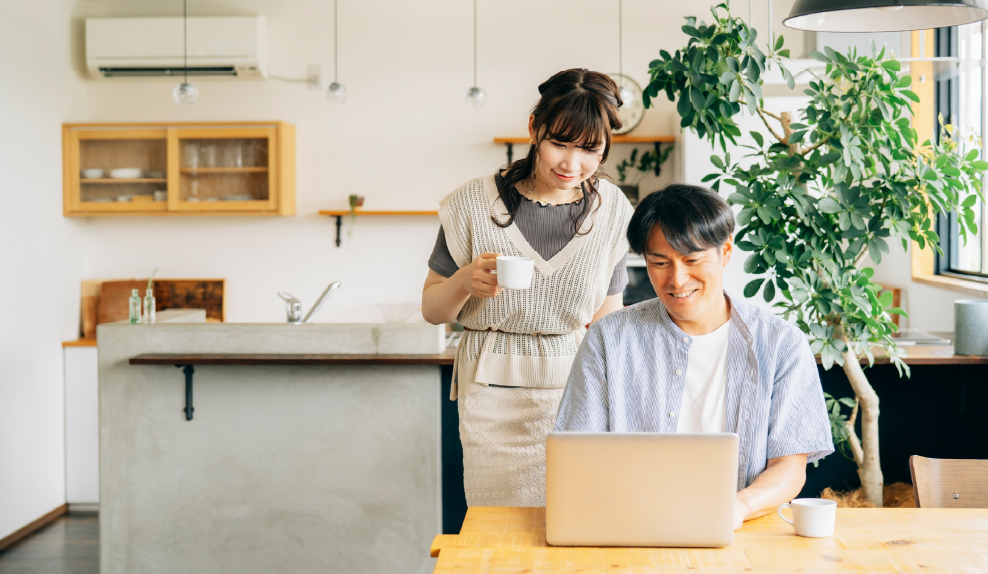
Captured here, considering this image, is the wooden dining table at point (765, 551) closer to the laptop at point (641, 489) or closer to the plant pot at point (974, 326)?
the laptop at point (641, 489)

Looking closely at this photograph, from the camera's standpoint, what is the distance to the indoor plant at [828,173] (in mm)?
1950

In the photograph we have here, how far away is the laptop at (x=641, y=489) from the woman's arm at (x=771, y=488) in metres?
0.14

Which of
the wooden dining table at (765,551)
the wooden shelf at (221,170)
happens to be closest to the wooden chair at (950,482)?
the wooden dining table at (765,551)

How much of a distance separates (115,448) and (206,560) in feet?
1.67

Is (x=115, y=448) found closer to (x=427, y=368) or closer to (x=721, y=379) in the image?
(x=427, y=368)

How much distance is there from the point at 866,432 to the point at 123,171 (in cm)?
385

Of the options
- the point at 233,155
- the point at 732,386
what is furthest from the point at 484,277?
the point at 233,155

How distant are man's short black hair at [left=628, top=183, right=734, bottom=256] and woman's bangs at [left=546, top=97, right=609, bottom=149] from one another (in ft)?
0.62

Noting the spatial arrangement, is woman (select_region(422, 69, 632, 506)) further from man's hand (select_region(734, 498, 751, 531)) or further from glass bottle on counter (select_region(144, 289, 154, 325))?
glass bottle on counter (select_region(144, 289, 154, 325))

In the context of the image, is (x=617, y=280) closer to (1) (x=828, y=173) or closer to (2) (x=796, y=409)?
(2) (x=796, y=409)

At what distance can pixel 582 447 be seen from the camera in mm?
1027

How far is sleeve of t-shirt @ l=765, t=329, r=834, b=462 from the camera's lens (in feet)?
4.31

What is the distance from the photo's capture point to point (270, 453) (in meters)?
2.74

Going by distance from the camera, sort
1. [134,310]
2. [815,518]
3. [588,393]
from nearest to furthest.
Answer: [815,518], [588,393], [134,310]
